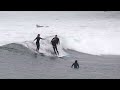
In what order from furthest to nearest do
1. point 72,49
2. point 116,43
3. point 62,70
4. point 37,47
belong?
point 116,43
point 72,49
point 37,47
point 62,70

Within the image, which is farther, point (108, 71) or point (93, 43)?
point (93, 43)

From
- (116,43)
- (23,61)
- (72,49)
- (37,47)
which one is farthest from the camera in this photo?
(116,43)

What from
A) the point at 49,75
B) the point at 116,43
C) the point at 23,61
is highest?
the point at 116,43

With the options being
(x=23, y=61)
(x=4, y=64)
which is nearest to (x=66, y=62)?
(x=23, y=61)

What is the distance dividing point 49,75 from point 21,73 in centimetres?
151

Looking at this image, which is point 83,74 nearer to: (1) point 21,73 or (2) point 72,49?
(1) point 21,73

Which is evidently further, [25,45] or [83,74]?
[25,45]

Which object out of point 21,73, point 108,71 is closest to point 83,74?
point 108,71

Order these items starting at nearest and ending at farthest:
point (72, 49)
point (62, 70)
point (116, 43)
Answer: point (62, 70), point (72, 49), point (116, 43)

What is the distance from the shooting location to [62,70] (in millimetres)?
18078

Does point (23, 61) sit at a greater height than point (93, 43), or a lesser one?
lesser

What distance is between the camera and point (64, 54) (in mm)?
24781

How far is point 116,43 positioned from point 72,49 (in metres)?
7.45

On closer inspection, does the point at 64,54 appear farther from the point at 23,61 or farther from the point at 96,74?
the point at 96,74
